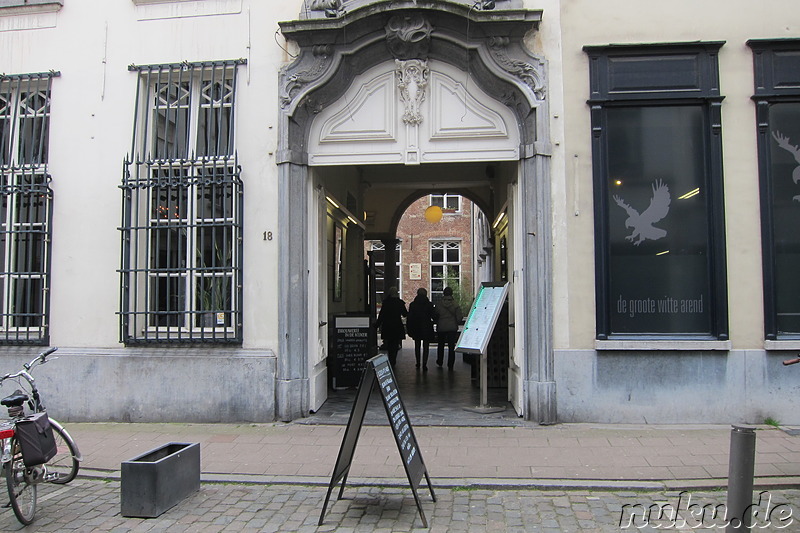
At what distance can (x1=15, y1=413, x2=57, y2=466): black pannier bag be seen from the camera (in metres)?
4.92

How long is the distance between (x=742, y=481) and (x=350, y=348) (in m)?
6.81

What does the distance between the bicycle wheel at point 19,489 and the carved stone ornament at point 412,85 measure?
18.3 ft

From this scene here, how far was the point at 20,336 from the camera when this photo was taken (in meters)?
8.62

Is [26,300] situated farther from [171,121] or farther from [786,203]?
[786,203]

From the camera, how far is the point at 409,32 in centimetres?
809

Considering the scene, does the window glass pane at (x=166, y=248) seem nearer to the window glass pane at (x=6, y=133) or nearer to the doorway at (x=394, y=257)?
the doorway at (x=394, y=257)

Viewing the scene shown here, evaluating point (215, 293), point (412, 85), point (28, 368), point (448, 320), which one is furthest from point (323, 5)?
point (448, 320)

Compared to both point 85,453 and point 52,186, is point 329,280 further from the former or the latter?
point 85,453

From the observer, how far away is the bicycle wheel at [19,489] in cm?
488

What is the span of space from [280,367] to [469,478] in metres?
3.13

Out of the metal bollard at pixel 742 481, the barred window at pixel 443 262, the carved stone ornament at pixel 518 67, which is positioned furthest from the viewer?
the barred window at pixel 443 262

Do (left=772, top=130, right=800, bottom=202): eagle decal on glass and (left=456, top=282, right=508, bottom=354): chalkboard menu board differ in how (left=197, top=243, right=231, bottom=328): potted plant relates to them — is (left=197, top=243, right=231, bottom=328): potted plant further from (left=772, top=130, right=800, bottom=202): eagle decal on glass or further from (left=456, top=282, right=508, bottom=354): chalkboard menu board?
(left=772, top=130, right=800, bottom=202): eagle decal on glass

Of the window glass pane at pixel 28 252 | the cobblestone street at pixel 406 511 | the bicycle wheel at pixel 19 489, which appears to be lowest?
the cobblestone street at pixel 406 511

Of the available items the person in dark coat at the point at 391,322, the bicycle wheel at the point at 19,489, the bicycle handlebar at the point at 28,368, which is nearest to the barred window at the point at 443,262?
the person in dark coat at the point at 391,322
